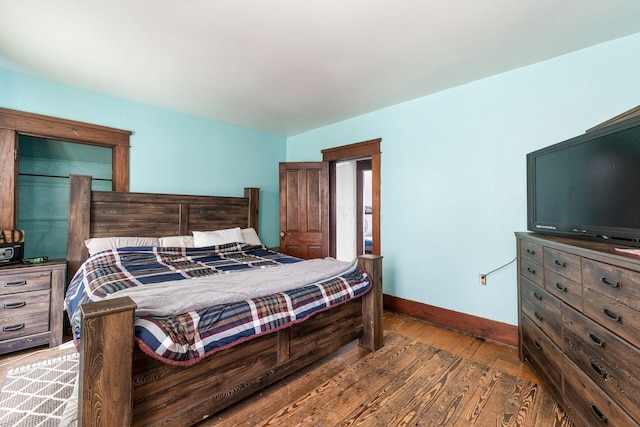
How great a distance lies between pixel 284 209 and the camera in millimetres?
4094

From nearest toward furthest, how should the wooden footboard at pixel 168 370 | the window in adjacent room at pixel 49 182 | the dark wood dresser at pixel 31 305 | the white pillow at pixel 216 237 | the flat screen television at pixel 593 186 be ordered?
1. the wooden footboard at pixel 168 370
2. the flat screen television at pixel 593 186
3. the dark wood dresser at pixel 31 305
4. the window in adjacent room at pixel 49 182
5. the white pillow at pixel 216 237

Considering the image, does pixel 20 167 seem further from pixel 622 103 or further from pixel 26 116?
pixel 622 103

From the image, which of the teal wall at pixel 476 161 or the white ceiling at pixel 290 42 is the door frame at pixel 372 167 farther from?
the white ceiling at pixel 290 42

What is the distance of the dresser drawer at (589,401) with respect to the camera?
3.89 ft

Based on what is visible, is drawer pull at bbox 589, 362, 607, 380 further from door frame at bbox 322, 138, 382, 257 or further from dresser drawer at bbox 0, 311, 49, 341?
dresser drawer at bbox 0, 311, 49, 341

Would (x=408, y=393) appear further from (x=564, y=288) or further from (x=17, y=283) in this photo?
(x=17, y=283)

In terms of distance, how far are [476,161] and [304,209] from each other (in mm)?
2267

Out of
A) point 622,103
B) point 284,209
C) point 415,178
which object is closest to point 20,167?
point 284,209

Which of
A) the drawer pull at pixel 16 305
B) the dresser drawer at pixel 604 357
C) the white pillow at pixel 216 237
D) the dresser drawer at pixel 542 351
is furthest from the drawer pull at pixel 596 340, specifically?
the drawer pull at pixel 16 305

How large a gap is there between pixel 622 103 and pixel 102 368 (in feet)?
11.5

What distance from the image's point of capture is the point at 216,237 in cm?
335

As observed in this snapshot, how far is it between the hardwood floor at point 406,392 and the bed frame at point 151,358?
14 cm

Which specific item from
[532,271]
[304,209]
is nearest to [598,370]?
[532,271]

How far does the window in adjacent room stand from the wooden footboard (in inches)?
105
